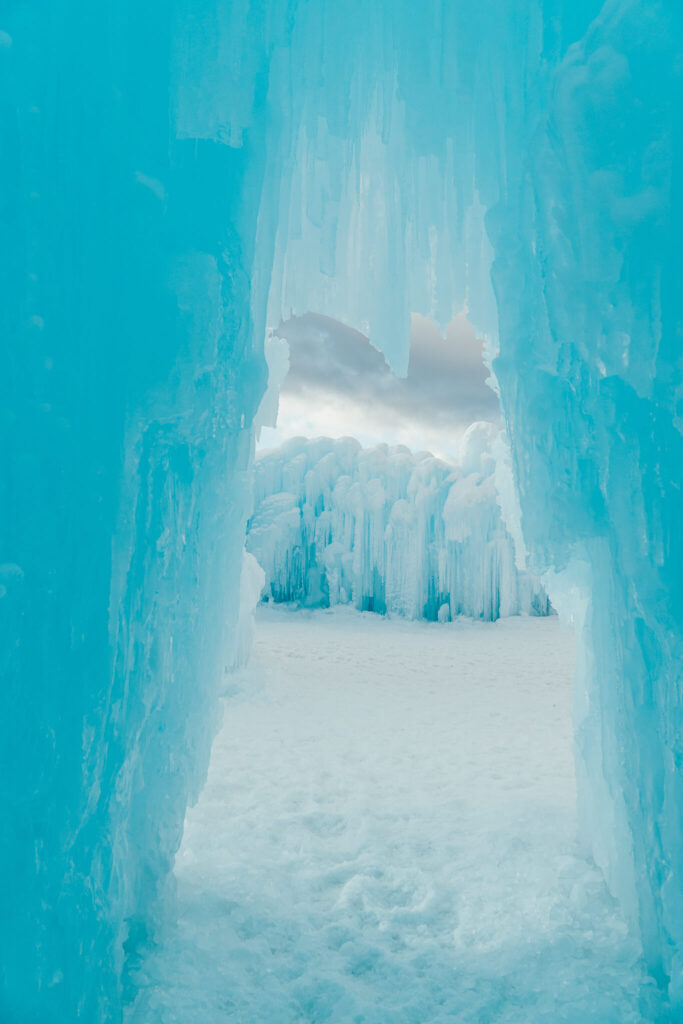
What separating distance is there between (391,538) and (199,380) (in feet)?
46.6

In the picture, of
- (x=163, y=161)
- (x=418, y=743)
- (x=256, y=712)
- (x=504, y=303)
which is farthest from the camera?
(x=256, y=712)

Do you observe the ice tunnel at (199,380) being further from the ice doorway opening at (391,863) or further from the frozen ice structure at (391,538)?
the frozen ice structure at (391,538)

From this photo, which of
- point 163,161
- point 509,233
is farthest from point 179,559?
point 509,233

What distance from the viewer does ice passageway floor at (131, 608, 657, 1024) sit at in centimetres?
264

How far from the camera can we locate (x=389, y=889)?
350 centimetres

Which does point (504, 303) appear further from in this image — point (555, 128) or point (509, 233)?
point (555, 128)

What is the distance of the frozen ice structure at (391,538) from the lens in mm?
16578

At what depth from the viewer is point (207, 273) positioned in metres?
2.76

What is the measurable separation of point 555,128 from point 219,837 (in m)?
4.92

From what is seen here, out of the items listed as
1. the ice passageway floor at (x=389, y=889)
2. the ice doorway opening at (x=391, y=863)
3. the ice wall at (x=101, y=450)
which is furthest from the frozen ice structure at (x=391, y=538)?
the ice wall at (x=101, y=450)

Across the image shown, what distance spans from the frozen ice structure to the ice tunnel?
43.2 feet

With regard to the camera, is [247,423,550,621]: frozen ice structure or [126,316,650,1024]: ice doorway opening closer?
[126,316,650,1024]: ice doorway opening

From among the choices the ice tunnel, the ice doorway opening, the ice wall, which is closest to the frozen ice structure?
the ice doorway opening

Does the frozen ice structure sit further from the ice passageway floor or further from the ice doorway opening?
the ice passageway floor
